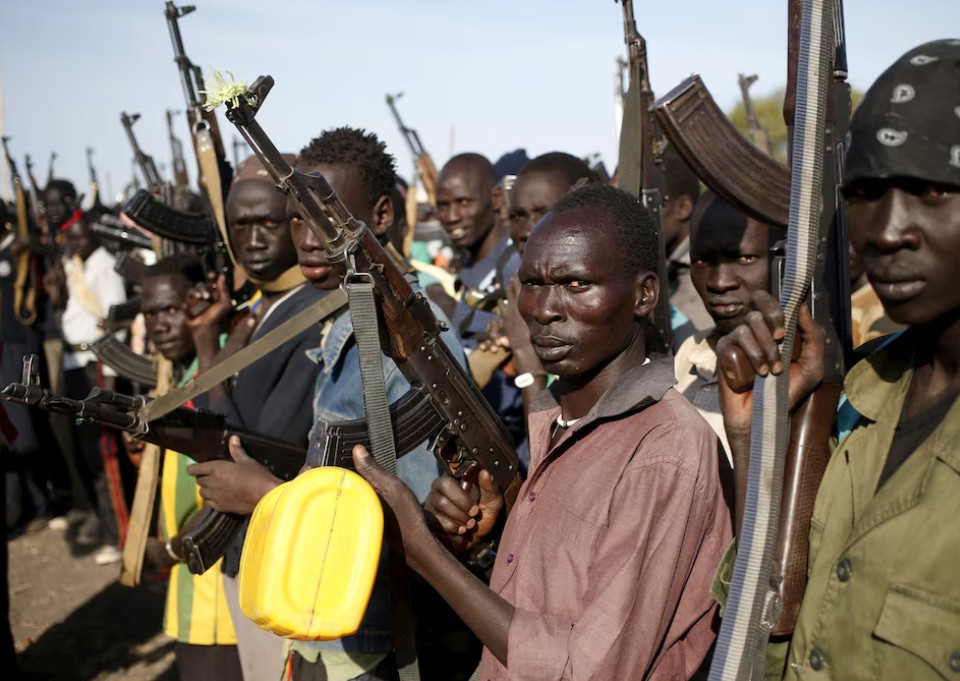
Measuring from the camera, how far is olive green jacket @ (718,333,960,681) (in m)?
1.37

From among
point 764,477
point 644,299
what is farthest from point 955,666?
point 644,299

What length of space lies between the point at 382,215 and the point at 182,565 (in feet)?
5.59

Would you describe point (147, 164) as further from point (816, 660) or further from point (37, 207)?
point (816, 660)

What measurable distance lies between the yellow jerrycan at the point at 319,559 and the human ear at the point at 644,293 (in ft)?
2.54

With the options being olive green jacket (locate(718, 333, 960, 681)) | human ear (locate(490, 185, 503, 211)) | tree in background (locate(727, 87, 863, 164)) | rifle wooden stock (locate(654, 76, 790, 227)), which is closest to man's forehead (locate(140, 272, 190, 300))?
human ear (locate(490, 185, 503, 211))

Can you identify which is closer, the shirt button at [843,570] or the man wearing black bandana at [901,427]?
the man wearing black bandana at [901,427]

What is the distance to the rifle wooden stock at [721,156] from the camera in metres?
2.37

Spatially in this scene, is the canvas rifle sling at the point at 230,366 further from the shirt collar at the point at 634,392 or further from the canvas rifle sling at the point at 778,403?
the canvas rifle sling at the point at 778,403

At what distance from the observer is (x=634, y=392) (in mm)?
2012

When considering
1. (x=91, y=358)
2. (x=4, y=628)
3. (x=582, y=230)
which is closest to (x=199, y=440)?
(x=582, y=230)

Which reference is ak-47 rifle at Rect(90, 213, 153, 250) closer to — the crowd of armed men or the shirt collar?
the crowd of armed men

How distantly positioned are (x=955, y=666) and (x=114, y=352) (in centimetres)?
447

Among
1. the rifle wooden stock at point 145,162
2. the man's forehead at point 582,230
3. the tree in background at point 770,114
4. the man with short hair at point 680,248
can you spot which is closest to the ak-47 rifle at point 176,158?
the rifle wooden stock at point 145,162

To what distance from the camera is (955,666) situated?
4.40ft
